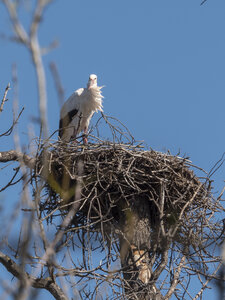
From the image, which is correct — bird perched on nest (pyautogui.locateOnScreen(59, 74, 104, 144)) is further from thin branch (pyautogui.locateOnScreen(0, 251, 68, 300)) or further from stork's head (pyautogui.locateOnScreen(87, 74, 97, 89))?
thin branch (pyautogui.locateOnScreen(0, 251, 68, 300))

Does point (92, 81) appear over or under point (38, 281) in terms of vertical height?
over

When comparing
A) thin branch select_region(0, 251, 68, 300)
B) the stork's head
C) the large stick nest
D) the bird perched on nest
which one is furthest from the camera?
the stork's head

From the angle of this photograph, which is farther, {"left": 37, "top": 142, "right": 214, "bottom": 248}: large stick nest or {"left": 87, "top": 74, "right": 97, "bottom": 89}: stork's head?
{"left": 87, "top": 74, "right": 97, "bottom": 89}: stork's head

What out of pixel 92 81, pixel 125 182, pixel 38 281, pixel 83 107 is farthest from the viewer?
pixel 92 81

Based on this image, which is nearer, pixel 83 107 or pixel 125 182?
pixel 125 182

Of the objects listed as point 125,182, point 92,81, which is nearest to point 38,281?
point 125,182

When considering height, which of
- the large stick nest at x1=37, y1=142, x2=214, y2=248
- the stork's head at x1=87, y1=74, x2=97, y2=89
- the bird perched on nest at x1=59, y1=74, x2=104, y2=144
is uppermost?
the stork's head at x1=87, y1=74, x2=97, y2=89

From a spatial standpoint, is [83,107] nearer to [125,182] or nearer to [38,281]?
[125,182]

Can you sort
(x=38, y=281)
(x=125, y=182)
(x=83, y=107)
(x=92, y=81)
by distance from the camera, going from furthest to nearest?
(x=92, y=81), (x=83, y=107), (x=125, y=182), (x=38, y=281)

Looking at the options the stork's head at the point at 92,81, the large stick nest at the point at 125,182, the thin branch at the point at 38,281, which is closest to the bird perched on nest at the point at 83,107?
the stork's head at the point at 92,81

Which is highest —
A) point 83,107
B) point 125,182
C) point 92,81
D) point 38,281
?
point 92,81

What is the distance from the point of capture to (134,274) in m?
5.61

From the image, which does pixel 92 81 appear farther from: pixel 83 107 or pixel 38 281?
pixel 38 281

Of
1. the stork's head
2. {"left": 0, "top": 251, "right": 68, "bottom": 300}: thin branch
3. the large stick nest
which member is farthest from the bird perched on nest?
{"left": 0, "top": 251, "right": 68, "bottom": 300}: thin branch
